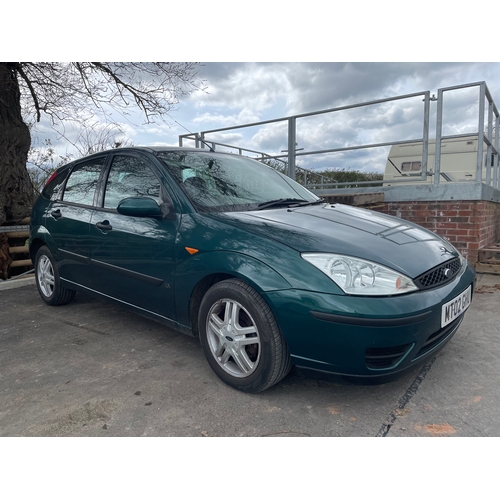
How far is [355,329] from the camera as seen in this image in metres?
1.92

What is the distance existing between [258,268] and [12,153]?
18.0ft

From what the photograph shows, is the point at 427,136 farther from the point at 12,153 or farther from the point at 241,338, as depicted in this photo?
the point at 12,153

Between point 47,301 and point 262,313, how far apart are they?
10.1 ft

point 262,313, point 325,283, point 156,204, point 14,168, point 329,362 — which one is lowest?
point 329,362

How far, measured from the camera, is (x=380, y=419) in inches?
80.2

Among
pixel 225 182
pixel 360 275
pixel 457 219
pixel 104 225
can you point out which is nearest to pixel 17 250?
pixel 104 225

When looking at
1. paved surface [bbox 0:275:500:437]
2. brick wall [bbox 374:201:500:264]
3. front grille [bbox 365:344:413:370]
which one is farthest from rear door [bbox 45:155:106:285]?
brick wall [bbox 374:201:500:264]

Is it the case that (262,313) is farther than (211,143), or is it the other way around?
(211,143)

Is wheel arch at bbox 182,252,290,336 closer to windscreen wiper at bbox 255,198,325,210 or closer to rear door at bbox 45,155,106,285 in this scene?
windscreen wiper at bbox 255,198,325,210

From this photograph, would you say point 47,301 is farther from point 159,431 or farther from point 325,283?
point 325,283

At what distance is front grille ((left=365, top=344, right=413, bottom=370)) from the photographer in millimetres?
1962

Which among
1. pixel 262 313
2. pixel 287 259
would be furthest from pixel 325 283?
pixel 262 313

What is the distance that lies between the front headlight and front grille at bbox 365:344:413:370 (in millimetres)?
283
